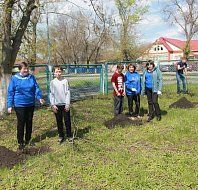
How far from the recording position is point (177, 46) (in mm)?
78312

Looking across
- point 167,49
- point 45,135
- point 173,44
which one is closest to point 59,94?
point 45,135

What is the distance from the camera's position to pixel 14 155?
18.2ft

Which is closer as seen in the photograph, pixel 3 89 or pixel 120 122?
pixel 120 122

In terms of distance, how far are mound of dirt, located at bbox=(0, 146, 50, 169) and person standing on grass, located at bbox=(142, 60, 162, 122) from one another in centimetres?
349

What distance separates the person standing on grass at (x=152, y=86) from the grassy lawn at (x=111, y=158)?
38cm

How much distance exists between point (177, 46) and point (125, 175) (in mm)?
77205

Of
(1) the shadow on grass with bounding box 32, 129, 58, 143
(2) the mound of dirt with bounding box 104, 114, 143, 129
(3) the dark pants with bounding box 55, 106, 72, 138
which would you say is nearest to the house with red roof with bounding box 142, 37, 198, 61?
(2) the mound of dirt with bounding box 104, 114, 143, 129

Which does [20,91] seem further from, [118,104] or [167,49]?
[167,49]

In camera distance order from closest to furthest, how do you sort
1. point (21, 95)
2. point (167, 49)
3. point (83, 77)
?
point (21, 95)
point (83, 77)
point (167, 49)

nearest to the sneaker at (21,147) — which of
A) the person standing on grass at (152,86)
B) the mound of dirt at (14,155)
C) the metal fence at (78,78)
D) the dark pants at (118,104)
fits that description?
the mound of dirt at (14,155)

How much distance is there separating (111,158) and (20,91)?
2159 mm

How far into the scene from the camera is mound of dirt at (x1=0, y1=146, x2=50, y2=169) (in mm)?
5261

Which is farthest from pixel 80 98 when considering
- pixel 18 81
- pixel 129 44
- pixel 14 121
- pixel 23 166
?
pixel 129 44

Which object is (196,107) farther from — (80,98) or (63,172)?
(63,172)
